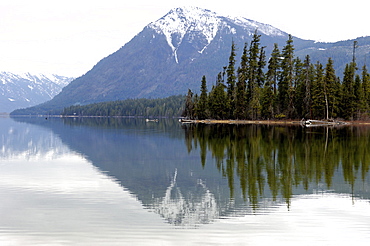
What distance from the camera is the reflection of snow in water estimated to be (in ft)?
57.8

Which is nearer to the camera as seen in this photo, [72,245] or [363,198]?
[72,245]

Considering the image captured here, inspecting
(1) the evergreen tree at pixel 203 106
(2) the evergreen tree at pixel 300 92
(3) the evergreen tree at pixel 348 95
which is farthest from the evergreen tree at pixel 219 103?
(3) the evergreen tree at pixel 348 95

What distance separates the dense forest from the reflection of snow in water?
344ft

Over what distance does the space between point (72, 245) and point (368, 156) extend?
3089cm

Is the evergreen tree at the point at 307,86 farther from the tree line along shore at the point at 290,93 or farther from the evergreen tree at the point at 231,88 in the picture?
the evergreen tree at the point at 231,88

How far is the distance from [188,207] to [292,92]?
112826 millimetres

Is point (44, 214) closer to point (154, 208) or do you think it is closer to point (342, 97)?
point (154, 208)

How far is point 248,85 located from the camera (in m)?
138

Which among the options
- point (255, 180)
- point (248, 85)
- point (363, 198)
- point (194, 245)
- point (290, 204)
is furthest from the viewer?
point (248, 85)

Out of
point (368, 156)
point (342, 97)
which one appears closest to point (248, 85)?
point (342, 97)

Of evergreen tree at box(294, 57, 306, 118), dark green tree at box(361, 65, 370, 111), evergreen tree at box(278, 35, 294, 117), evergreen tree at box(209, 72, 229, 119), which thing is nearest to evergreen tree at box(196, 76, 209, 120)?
evergreen tree at box(209, 72, 229, 119)

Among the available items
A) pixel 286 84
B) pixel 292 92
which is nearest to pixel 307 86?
pixel 292 92

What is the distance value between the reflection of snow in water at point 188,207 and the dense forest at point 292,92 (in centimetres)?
10497

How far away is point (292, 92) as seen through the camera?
12719 centimetres
